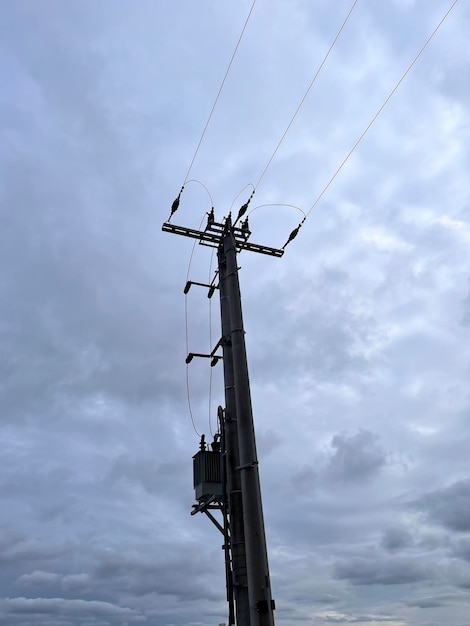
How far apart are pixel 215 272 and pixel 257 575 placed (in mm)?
13075

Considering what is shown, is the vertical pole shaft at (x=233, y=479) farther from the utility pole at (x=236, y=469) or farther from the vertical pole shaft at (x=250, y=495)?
the vertical pole shaft at (x=250, y=495)

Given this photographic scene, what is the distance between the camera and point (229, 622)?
17.3 meters

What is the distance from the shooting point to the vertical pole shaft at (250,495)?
14.4 m

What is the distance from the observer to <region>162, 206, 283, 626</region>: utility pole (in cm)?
1496

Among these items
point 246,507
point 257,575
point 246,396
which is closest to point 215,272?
point 246,396

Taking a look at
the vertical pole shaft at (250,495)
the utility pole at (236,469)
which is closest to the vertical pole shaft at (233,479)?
the utility pole at (236,469)

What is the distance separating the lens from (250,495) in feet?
51.1

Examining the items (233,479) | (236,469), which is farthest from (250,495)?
(233,479)

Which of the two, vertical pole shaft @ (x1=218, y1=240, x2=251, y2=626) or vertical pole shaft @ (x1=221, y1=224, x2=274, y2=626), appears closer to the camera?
vertical pole shaft @ (x1=221, y1=224, x2=274, y2=626)

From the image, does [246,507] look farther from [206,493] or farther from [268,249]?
[268,249]

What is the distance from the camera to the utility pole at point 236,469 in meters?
15.0

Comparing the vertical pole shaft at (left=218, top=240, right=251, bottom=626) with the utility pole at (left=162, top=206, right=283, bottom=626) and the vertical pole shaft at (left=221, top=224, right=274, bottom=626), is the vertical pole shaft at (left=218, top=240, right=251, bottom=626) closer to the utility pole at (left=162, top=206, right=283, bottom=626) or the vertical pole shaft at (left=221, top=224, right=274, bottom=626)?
the utility pole at (left=162, top=206, right=283, bottom=626)

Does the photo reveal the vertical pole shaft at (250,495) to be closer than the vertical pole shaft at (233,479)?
Yes

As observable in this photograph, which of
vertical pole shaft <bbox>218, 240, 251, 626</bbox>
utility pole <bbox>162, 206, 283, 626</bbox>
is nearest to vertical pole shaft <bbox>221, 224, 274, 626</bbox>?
utility pole <bbox>162, 206, 283, 626</bbox>
